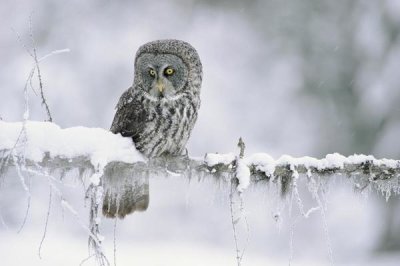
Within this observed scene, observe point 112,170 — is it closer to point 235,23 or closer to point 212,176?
point 212,176

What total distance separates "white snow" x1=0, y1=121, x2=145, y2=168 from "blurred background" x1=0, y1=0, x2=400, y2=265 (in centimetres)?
684

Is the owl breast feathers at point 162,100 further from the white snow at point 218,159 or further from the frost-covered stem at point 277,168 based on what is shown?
the white snow at point 218,159

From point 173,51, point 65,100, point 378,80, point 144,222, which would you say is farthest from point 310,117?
point 173,51

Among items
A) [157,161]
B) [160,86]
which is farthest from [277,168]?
[160,86]

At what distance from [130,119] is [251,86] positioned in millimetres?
8180

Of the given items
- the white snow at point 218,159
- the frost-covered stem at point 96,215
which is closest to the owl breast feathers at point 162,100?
the white snow at point 218,159

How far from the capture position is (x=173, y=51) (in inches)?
195

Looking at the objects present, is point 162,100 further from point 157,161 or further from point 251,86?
point 251,86

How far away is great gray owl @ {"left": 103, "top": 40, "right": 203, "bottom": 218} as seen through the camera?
14.8ft

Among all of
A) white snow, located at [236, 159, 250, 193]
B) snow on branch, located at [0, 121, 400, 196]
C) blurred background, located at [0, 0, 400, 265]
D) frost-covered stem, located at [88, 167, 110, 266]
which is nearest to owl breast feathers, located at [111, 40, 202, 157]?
snow on branch, located at [0, 121, 400, 196]

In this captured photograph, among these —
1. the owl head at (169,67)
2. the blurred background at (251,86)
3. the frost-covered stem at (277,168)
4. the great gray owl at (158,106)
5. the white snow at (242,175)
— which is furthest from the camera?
the blurred background at (251,86)

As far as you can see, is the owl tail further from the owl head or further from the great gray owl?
the owl head

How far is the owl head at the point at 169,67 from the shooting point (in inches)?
192

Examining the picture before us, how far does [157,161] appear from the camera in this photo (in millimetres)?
3918
